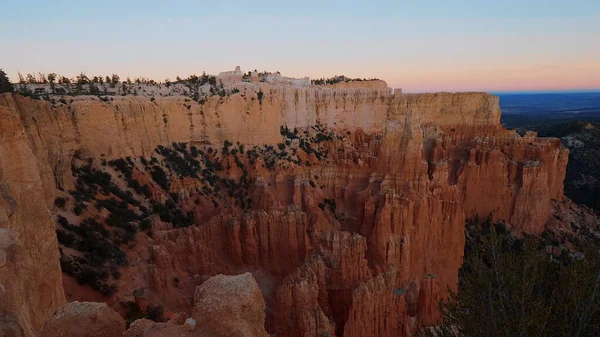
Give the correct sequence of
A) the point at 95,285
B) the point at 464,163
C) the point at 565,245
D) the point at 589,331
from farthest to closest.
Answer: the point at 464,163
the point at 565,245
the point at 95,285
the point at 589,331

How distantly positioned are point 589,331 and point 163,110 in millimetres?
24096

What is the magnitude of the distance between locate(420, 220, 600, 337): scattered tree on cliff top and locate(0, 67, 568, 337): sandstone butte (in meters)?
0.80

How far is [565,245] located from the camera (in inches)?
1214

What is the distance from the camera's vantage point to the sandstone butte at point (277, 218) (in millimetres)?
6132

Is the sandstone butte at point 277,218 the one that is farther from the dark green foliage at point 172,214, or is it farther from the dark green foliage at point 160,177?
the dark green foliage at point 172,214

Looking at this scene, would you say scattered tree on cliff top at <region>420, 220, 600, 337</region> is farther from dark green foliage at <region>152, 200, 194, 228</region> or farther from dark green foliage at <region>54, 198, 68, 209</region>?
dark green foliage at <region>152, 200, 194, 228</region>

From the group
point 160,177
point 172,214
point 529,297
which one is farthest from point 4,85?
point 529,297

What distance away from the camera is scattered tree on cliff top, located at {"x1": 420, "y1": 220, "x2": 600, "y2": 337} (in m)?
5.48

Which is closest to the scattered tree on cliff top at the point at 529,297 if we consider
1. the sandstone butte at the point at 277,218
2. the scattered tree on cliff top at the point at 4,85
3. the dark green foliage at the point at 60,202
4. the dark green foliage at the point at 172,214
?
the sandstone butte at the point at 277,218

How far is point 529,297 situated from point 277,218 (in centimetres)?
1403

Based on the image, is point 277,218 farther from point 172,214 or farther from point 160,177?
point 160,177

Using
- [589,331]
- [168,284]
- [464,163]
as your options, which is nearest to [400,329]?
[168,284]

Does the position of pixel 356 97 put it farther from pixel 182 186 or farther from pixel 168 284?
pixel 168 284

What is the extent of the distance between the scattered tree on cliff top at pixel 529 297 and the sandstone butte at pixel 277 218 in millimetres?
800
